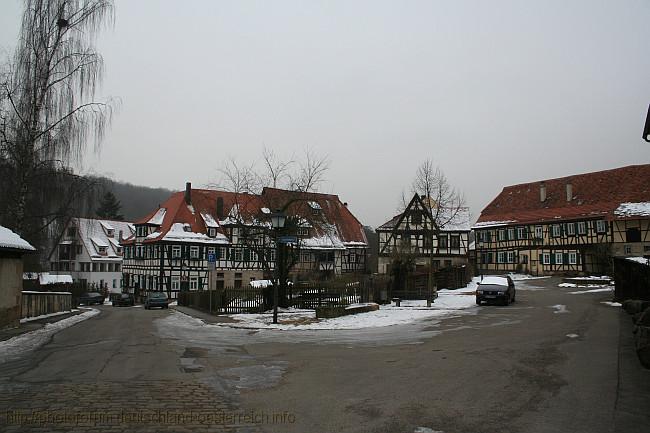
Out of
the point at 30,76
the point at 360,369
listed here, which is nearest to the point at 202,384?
the point at 360,369

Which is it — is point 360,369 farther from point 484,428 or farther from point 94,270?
point 94,270

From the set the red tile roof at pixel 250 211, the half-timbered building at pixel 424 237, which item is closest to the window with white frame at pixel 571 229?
the half-timbered building at pixel 424 237

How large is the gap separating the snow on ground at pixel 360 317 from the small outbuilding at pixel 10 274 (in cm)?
750

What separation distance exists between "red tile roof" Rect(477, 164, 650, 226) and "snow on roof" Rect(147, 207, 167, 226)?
39114 mm

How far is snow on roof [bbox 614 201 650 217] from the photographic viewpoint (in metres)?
50.9

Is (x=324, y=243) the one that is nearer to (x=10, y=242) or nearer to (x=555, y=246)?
(x=555, y=246)

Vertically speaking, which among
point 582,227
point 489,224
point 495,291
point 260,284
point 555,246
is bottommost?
point 495,291

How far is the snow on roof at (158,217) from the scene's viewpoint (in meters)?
61.2

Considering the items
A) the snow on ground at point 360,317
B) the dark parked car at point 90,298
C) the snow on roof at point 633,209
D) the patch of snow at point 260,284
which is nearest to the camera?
the snow on ground at point 360,317

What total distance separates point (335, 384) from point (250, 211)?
21240 mm

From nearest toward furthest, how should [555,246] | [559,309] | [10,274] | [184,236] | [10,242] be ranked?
[10,242]
[10,274]
[559,309]
[184,236]
[555,246]

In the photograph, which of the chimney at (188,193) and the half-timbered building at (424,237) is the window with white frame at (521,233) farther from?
the chimney at (188,193)

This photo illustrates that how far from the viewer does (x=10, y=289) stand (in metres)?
18.3

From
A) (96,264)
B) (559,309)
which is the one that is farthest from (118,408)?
(96,264)
